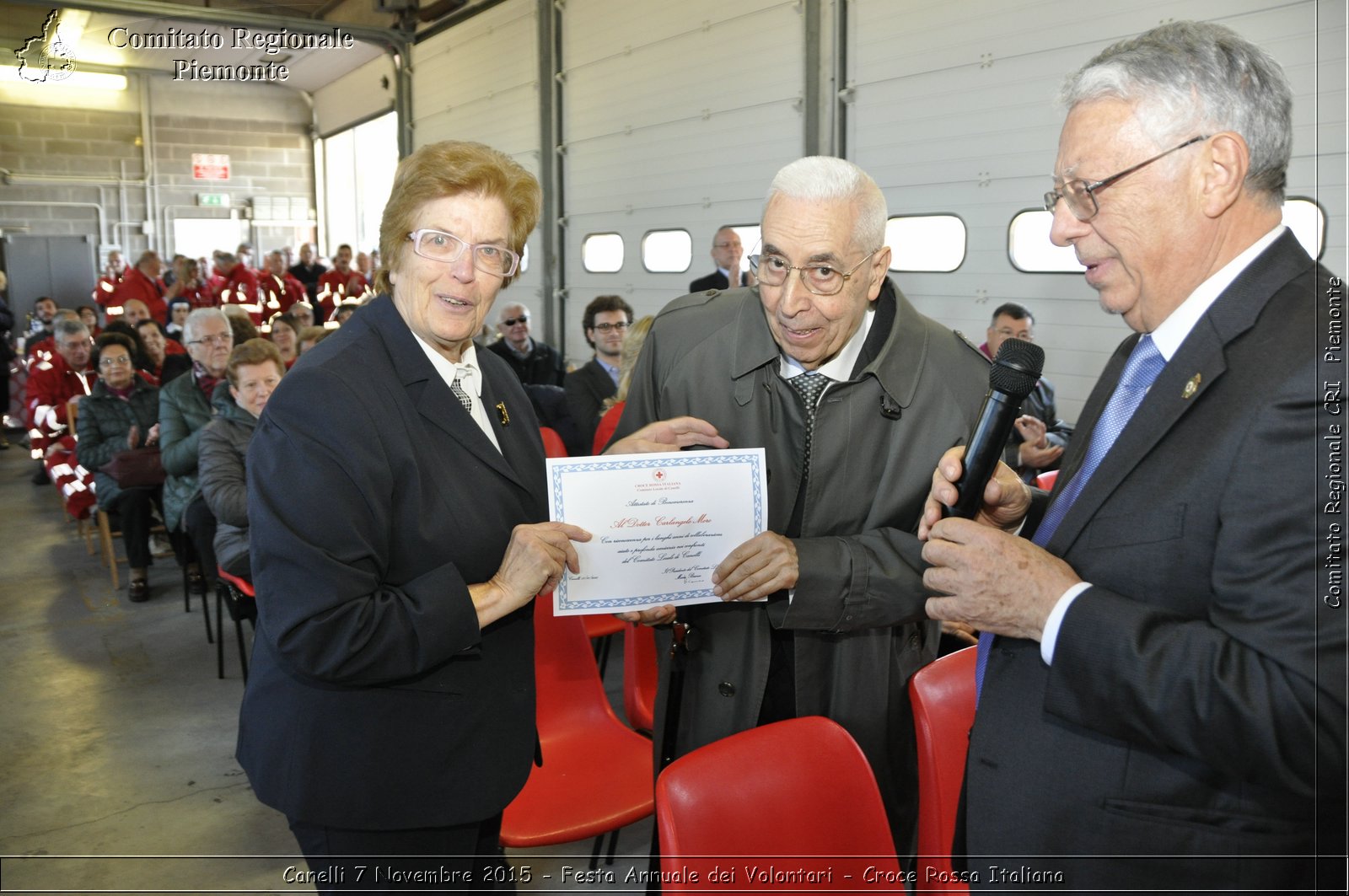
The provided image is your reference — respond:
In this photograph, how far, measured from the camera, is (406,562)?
1.65m

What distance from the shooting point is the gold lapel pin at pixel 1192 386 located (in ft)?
3.89

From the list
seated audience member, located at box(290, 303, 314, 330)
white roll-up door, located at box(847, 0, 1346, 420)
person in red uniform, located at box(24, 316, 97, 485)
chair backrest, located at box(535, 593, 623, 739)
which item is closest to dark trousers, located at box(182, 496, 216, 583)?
chair backrest, located at box(535, 593, 623, 739)

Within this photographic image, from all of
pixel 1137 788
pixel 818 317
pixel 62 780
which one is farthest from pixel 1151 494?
pixel 62 780

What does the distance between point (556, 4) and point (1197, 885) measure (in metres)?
11.4

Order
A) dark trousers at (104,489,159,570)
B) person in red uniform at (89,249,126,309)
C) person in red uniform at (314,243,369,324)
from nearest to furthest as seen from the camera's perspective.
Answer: dark trousers at (104,489,159,570) → person in red uniform at (89,249,126,309) → person in red uniform at (314,243,369,324)

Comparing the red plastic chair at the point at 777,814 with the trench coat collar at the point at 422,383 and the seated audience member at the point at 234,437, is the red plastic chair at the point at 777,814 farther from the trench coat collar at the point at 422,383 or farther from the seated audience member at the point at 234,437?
the seated audience member at the point at 234,437

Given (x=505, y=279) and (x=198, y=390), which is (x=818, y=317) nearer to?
(x=505, y=279)

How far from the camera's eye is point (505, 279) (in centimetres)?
193

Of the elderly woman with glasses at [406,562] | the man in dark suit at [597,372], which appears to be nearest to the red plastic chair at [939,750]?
the elderly woman with glasses at [406,562]

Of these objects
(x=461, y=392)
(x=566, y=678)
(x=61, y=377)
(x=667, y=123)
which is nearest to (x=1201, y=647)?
(x=461, y=392)

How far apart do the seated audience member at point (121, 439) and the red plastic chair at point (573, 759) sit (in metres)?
4.28

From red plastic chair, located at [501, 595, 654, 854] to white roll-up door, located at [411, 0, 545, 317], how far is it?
8.57 metres

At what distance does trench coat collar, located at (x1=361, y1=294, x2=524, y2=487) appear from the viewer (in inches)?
67.1

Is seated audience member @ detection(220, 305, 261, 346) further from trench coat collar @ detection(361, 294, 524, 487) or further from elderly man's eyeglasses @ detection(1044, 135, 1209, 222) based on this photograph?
elderly man's eyeglasses @ detection(1044, 135, 1209, 222)
